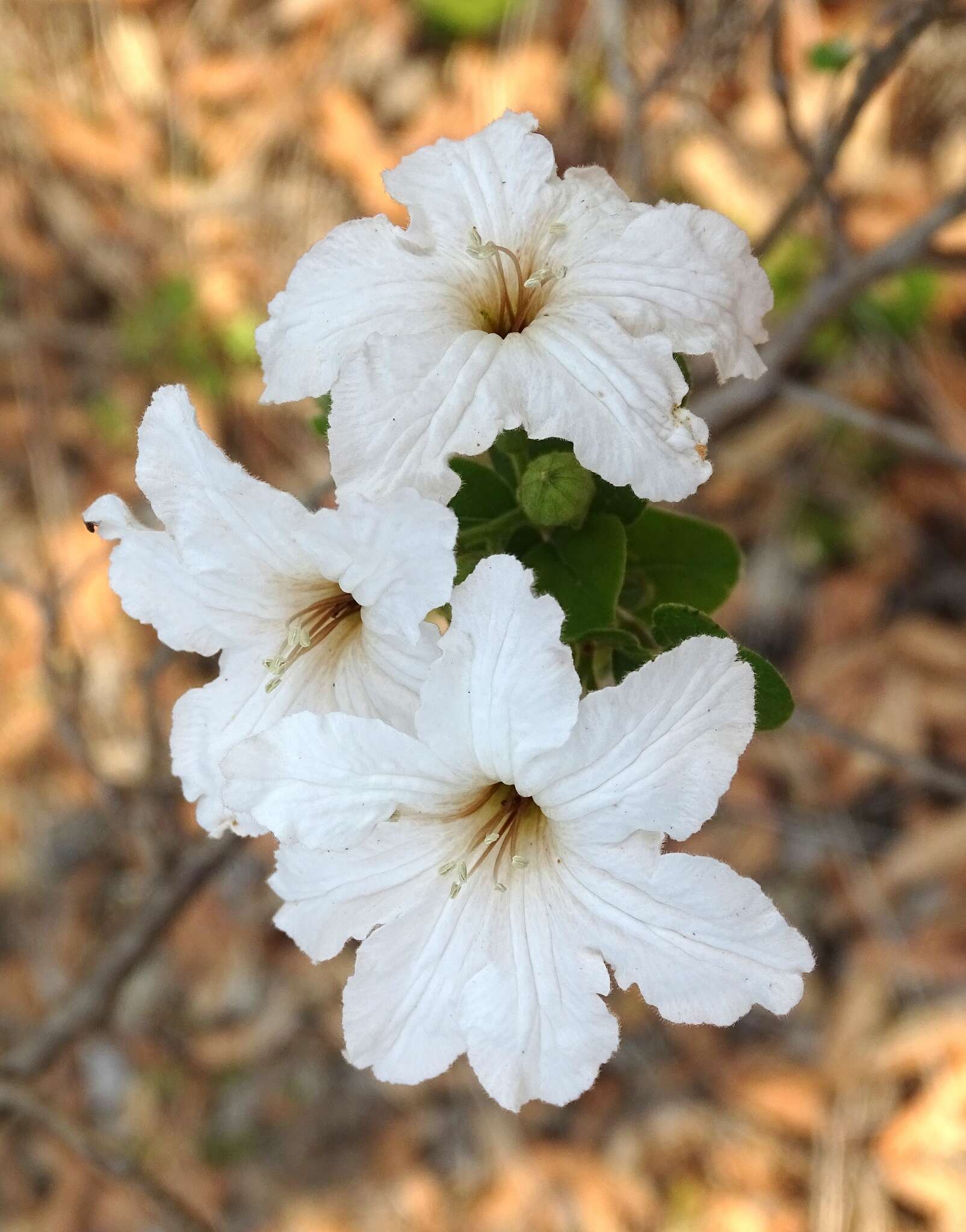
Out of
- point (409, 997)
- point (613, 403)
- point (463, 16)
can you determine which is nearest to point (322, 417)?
point (613, 403)

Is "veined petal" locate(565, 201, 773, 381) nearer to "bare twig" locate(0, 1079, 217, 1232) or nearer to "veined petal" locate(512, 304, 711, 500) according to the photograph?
"veined petal" locate(512, 304, 711, 500)

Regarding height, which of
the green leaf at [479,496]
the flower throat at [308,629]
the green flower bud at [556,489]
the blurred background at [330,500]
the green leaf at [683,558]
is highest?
the green flower bud at [556,489]

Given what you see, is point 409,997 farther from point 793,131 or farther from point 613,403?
point 793,131

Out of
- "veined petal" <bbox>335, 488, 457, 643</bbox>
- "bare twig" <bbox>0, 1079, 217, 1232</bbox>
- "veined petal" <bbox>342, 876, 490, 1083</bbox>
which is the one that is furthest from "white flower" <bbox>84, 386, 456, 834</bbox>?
"bare twig" <bbox>0, 1079, 217, 1232</bbox>

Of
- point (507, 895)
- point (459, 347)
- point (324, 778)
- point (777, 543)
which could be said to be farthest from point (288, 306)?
point (777, 543)

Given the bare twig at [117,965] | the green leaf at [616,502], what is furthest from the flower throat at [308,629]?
the bare twig at [117,965]

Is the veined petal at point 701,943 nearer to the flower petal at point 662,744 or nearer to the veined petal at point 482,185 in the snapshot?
the flower petal at point 662,744
